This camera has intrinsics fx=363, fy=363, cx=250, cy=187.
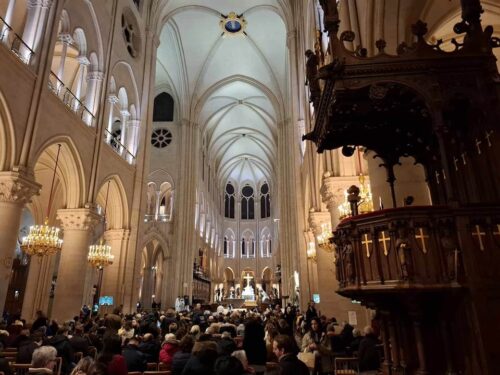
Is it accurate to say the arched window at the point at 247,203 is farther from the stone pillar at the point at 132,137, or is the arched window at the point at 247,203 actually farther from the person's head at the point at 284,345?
the person's head at the point at 284,345

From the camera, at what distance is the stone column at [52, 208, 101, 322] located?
1081cm

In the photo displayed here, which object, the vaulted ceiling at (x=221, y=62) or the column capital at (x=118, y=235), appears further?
the vaulted ceiling at (x=221, y=62)

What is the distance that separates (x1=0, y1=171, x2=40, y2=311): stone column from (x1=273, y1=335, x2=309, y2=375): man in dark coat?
24.1 ft

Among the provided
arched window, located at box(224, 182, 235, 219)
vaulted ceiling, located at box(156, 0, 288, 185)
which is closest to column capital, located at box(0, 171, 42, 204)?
vaulted ceiling, located at box(156, 0, 288, 185)

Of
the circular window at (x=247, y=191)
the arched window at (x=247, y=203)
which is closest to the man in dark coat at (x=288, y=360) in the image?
the arched window at (x=247, y=203)

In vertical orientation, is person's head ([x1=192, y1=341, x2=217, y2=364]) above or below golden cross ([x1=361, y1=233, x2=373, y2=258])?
below

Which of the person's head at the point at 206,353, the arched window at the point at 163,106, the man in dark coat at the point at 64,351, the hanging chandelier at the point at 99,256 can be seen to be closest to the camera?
the person's head at the point at 206,353

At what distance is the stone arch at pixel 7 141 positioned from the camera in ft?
26.7

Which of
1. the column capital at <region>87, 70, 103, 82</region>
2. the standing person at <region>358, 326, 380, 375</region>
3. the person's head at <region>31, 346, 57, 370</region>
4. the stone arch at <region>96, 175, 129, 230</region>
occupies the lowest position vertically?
the standing person at <region>358, 326, 380, 375</region>

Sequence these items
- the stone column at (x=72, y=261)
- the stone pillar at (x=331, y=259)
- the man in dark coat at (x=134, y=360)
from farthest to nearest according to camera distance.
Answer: the stone column at (x=72, y=261) → the stone pillar at (x=331, y=259) → the man in dark coat at (x=134, y=360)

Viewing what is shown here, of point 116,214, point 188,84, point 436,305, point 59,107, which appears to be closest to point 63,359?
point 436,305

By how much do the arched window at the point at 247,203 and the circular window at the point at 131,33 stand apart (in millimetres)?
32899

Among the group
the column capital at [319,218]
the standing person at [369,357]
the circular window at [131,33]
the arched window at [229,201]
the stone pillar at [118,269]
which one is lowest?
the standing person at [369,357]

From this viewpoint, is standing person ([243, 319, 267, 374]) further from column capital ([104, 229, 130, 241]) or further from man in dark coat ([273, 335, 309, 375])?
column capital ([104, 229, 130, 241])
